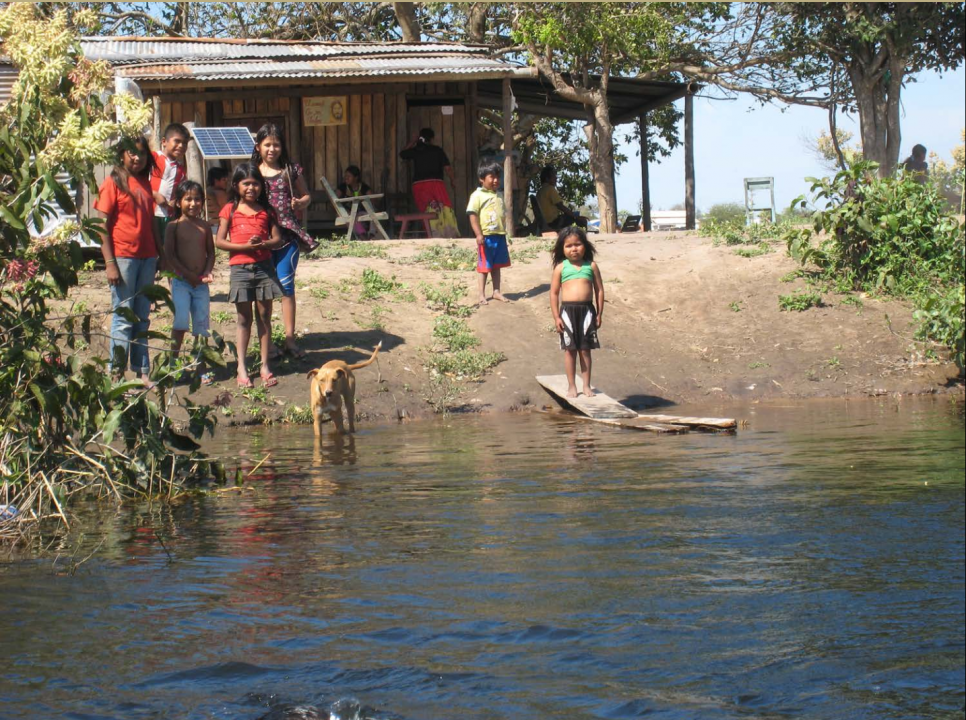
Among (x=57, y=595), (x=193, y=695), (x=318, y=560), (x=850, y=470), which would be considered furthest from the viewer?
(x=850, y=470)

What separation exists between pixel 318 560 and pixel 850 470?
3.29 metres

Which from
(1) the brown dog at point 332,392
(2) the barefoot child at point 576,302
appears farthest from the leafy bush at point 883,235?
(1) the brown dog at point 332,392

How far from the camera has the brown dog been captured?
928 centimetres

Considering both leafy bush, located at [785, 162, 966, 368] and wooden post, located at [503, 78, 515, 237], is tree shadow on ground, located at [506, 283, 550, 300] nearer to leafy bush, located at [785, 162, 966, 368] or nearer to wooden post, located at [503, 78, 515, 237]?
leafy bush, located at [785, 162, 966, 368]

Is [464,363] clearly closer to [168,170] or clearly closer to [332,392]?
[332,392]

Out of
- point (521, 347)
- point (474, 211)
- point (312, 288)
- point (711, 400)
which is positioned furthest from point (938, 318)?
point (312, 288)

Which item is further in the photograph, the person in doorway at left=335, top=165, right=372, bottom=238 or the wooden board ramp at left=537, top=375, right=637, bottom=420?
the person in doorway at left=335, top=165, right=372, bottom=238

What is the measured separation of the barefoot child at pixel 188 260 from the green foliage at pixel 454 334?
2.75 metres

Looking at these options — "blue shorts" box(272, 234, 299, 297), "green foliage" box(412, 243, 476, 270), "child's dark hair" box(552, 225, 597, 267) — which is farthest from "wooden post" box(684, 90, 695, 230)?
"blue shorts" box(272, 234, 299, 297)

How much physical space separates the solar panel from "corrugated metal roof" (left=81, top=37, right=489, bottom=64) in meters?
2.42

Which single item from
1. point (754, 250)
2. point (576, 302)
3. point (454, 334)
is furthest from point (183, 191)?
point (754, 250)

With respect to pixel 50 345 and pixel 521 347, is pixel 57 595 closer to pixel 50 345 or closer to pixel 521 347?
pixel 50 345

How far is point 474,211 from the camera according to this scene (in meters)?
12.6

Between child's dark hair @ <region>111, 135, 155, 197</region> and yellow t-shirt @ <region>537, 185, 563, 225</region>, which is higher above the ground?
yellow t-shirt @ <region>537, 185, 563, 225</region>
